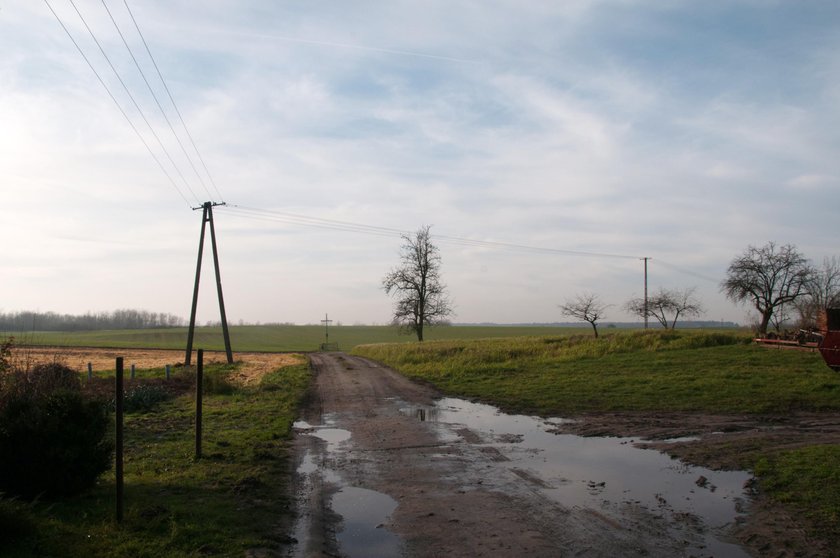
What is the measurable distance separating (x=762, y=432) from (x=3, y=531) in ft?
42.9

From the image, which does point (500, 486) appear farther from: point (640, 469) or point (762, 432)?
point (762, 432)

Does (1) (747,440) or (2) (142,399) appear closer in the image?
(1) (747,440)

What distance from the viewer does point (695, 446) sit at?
1120cm

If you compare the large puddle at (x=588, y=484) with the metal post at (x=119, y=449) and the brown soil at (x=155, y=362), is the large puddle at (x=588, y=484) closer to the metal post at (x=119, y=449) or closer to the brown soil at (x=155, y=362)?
the metal post at (x=119, y=449)

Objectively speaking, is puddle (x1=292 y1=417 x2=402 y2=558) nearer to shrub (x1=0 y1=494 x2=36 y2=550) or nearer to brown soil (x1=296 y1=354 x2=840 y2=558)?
brown soil (x1=296 y1=354 x2=840 y2=558)

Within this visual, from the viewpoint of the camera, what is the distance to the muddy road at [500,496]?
20.8ft

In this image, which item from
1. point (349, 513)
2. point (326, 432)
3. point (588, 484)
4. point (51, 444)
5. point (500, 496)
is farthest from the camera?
point (326, 432)

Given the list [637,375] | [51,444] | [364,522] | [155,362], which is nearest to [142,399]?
[51,444]

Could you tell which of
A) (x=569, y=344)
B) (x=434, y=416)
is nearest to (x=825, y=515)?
(x=434, y=416)

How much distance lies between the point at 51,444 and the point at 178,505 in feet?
5.74

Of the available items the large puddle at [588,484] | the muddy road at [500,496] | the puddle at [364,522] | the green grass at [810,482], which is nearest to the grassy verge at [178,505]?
the muddy road at [500,496]

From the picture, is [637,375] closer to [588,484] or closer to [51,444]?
[588,484]

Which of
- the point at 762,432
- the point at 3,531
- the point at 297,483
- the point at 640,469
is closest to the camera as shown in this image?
the point at 3,531

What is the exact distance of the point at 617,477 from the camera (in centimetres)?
923
